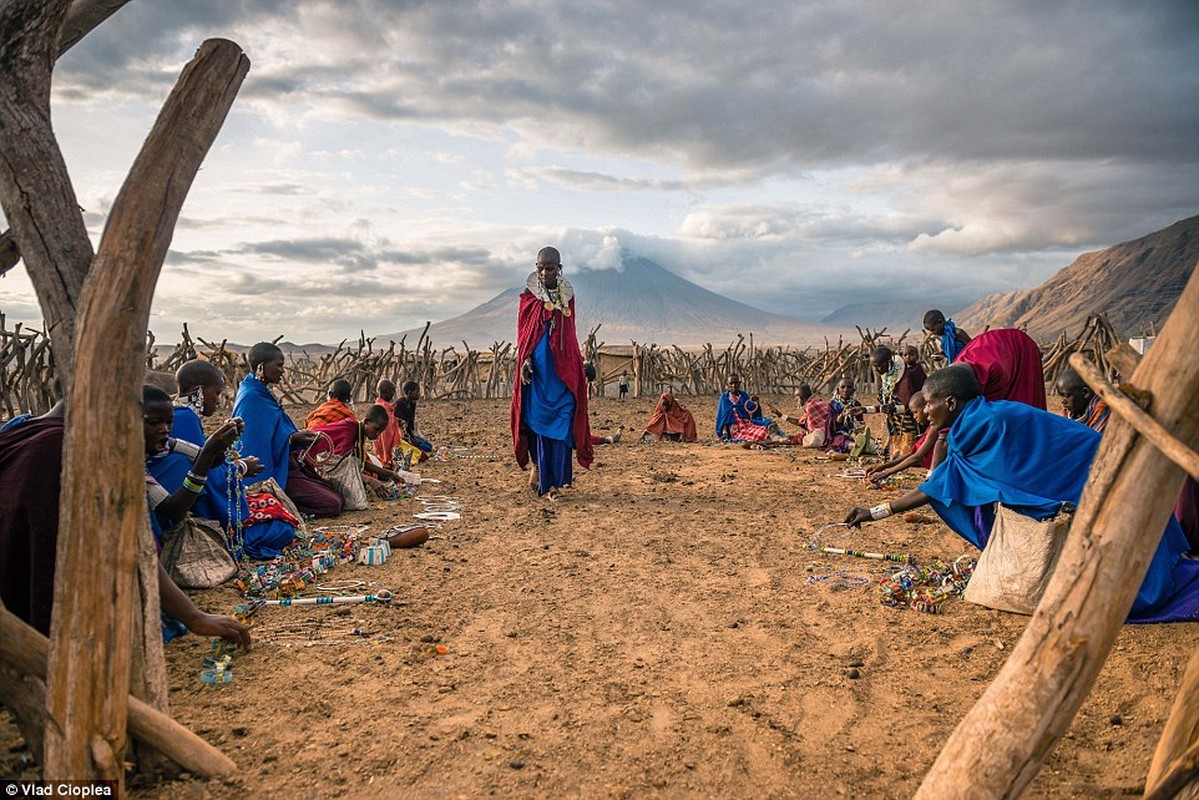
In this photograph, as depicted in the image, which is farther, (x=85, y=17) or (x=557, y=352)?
(x=557, y=352)

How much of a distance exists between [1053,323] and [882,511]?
8802 centimetres

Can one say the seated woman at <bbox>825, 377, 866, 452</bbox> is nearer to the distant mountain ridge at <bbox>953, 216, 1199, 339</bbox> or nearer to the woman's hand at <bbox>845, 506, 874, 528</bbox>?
the woman's hand at <bbox>845, 506, 874, 528</bbox>

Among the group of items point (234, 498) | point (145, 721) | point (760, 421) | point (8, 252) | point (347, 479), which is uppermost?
point (8, 252)

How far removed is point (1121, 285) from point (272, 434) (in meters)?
89.7

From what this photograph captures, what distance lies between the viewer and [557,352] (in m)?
7.64

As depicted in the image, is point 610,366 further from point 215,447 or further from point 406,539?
point 215,447

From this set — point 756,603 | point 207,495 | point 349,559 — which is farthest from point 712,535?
point 207,495

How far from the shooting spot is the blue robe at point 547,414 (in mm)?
7578

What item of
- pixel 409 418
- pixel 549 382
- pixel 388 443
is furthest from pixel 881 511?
pixel 409 418

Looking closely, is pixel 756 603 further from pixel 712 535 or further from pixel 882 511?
pixel 712 535

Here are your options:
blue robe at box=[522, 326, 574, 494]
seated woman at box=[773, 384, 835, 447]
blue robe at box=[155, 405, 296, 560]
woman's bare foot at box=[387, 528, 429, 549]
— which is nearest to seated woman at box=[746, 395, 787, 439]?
seated woman at box=[773, 384, 835, 447]

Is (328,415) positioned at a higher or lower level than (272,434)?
higher

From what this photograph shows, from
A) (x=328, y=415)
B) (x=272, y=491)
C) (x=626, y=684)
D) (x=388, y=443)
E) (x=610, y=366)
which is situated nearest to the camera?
(x=626, y=684)

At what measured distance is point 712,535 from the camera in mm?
6020
